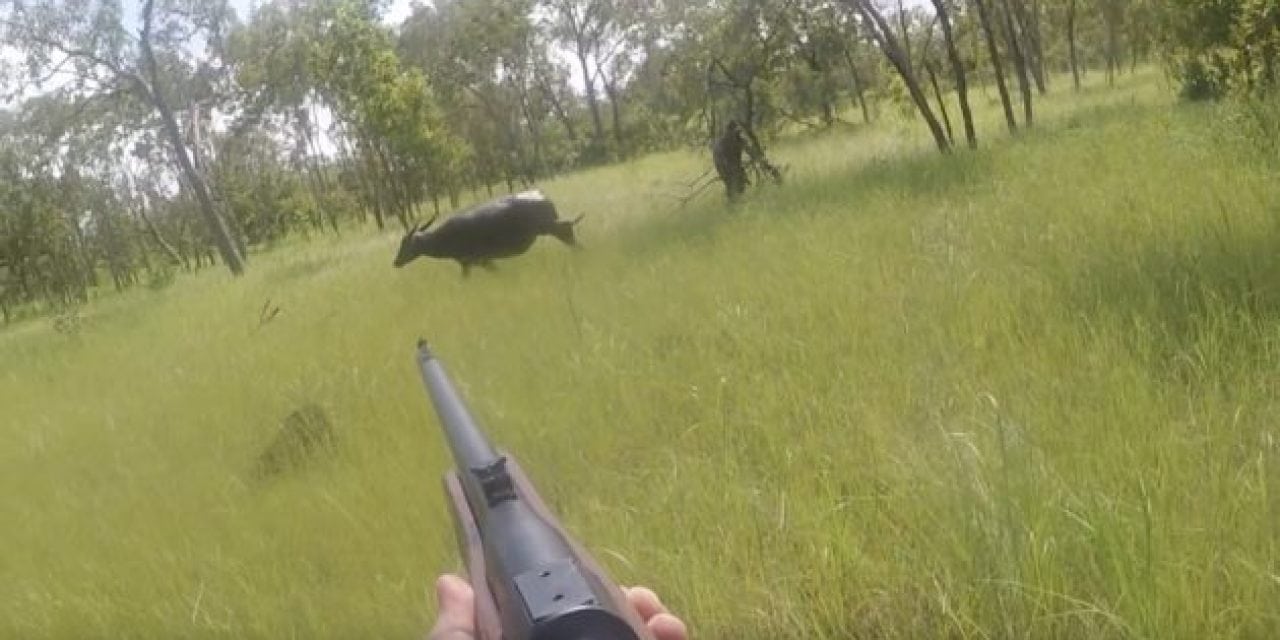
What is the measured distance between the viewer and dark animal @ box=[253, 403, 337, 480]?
3.62 meters

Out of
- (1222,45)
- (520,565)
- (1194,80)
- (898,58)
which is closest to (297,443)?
(520,565)

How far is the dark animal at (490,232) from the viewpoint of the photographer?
7.33m

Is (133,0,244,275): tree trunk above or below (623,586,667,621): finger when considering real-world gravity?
above

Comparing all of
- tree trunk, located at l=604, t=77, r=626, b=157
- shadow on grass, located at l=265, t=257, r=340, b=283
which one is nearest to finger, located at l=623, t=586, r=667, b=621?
shadow on grass, located at l=265, t=257, r=340, b=283

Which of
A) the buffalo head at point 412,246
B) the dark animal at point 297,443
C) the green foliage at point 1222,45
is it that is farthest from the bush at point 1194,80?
the dark animal at point 297,443

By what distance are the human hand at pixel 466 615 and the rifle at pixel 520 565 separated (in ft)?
0.08

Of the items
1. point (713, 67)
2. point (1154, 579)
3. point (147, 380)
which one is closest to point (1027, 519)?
point (1154, 579)

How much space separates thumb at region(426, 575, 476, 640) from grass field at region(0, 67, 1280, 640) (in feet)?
2.60

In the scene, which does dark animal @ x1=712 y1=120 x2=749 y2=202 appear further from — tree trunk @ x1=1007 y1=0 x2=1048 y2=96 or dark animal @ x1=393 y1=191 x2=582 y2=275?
tree trunk @ x1=1007 y1=0 x2=1048 y2=96

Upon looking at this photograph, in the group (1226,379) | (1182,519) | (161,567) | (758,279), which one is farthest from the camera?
(758,279)

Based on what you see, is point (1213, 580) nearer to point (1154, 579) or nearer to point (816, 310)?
point (1154, 579)

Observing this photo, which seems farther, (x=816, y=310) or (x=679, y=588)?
(x=816, y=310)

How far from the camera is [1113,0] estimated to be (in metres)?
20.9

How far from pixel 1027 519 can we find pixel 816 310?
72.9 inches
